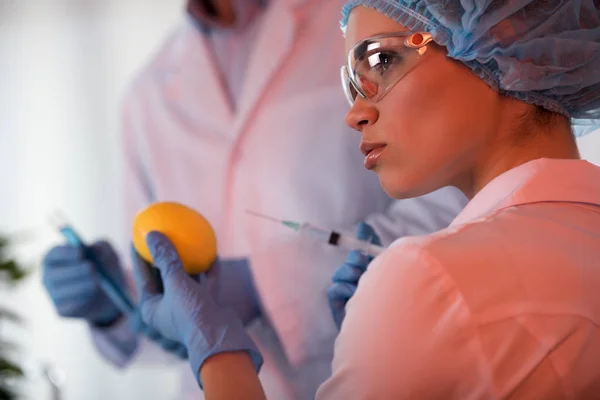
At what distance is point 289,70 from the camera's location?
153 centimetres

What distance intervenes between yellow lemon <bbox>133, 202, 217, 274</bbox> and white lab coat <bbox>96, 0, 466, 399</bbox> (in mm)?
231

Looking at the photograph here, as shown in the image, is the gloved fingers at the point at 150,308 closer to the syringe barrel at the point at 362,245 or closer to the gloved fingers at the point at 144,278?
the gloved fingers at the point at 144,278

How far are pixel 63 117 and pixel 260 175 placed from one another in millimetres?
1494

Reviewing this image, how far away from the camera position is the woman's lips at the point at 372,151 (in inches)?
35.7

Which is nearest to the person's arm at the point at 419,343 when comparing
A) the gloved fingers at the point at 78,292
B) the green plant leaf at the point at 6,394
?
the gloved fingers at the point at 78,292

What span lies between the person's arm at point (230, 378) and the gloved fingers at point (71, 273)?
52 cm


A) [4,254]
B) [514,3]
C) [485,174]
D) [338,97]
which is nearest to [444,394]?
[485,174]

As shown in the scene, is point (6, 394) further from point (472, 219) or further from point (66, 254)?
point (472, 219)

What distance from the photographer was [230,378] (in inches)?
36.1

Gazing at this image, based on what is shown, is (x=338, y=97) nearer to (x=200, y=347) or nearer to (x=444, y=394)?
(x=200, y=347)

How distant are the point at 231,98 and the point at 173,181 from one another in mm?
238

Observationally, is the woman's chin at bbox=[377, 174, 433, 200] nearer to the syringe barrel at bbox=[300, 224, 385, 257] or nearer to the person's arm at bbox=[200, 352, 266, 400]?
the syringe barrel at bbox=[300, 224, 385, 257]

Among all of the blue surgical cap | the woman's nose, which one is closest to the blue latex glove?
the woman's nose

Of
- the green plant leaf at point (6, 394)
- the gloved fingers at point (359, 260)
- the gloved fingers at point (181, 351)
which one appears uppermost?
the gloved fingers at point (359, 260)
